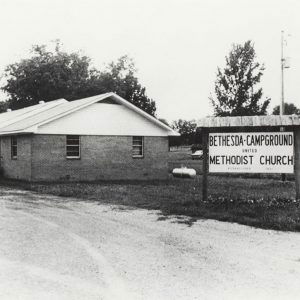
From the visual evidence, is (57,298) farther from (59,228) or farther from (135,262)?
(59,228)

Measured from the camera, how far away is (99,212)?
1228 centimetres

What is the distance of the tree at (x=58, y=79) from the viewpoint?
62.0 meters

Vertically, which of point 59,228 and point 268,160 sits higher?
point 268,160

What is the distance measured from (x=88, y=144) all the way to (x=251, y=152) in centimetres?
1457

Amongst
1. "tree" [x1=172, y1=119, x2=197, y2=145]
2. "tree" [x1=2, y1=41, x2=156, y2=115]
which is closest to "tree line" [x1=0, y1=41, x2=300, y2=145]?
"tree" [x1=2, y1=41, x2=156, y2=115]

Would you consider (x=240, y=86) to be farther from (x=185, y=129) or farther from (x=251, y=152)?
(x=185, y=129)

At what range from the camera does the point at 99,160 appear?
2648 centimetres

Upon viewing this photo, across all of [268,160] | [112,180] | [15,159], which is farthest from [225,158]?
[15,159]

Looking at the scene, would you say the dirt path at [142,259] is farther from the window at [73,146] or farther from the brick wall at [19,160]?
the window at [73,146]

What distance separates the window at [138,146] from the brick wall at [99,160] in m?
0.24

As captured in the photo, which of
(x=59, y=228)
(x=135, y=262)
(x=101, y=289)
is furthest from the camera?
(x=59, y=228)

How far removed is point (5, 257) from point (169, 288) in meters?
2.87

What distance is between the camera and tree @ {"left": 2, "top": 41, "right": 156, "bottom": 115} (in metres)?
62.0

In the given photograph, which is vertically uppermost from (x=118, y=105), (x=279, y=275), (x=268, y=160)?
(x=118, y=105)
